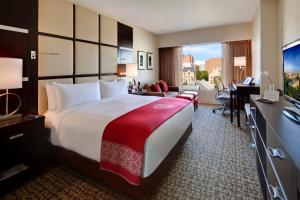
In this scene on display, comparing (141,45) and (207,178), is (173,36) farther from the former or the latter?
(207,178)

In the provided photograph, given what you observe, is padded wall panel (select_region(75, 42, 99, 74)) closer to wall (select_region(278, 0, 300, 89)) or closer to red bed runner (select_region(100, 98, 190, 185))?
red bed runner (select_region(100, 98, 190, 185))

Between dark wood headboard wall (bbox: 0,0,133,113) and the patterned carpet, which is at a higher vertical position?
dark wood headboard wall (bbox: 0,0,133,113)

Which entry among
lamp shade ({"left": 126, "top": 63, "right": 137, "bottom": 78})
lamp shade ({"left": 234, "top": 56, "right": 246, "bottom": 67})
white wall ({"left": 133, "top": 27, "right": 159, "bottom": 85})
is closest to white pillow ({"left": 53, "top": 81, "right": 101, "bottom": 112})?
lamp shade ({"left": 126, "top": 63, "right": 137, "bottom": 78})

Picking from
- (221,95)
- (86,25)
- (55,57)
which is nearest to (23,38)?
(55,57)

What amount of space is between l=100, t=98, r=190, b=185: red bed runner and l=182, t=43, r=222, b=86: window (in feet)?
16.9

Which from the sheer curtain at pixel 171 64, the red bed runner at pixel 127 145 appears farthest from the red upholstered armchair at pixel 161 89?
the red bed runner at pixel 127 145

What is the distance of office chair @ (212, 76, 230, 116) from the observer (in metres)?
5.10

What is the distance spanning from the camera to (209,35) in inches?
243

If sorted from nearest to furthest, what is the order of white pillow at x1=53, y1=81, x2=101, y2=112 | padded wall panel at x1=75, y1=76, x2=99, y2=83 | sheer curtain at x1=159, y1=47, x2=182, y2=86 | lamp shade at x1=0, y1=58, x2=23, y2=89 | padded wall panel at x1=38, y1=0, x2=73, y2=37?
lamp shade at x1=0, y1=58, x2=23, y2=89 < white pillow at x1=53, y1=81, x2=101, y2=112 < padded wall panel at x1=38, y1=0, x2=73, y2=37 < padded wall panel at x1=75, y1=76, x2=99, y2=83 < sheer curtain at x1=159, y1=47, x2=182, y2=86

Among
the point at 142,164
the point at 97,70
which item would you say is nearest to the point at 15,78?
the point at 142,164

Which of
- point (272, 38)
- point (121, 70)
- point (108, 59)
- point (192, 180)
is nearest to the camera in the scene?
point (192, 180)

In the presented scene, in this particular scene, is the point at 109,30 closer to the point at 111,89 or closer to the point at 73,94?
the point at 111,89

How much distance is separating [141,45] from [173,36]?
1.45 metres

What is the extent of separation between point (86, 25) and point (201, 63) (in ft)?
14.8
